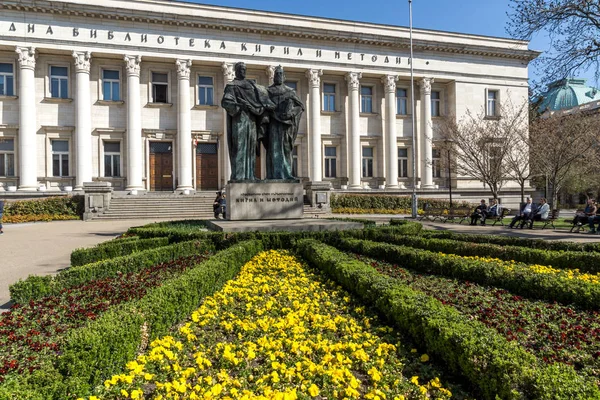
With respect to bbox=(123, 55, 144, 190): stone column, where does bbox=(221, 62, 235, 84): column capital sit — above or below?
above

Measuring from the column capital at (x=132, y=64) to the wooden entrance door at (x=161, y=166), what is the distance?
5.22m

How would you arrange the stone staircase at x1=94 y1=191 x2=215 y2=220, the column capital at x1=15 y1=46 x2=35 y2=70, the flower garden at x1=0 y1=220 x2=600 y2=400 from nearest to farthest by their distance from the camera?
1. the flower garden at x1=0 y1=220 x2=600 y2=400
2. the stone staircase at x1=94 y1=191 x2=215 y2=220
3. the column capital at x1=15 y1=46 x2=35 y2=70

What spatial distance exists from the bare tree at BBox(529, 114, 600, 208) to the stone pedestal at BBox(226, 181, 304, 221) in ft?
62.9

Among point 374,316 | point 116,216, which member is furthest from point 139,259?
point 116,216

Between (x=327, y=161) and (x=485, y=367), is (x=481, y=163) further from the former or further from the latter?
(x=485, y=367)

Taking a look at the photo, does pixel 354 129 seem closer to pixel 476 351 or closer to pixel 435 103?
pixel 435 103

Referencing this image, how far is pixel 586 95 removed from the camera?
59.7 meters

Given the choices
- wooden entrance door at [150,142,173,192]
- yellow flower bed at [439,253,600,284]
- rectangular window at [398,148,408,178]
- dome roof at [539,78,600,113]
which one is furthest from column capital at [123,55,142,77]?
dome roof at [539,78,600,113]

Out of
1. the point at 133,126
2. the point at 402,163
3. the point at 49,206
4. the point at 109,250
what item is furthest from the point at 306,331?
the point at 402,163

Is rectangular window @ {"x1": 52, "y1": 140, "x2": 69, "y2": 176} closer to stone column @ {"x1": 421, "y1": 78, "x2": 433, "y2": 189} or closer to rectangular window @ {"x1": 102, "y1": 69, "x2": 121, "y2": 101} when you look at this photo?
rectangular window @ {"x1": 102, "y1": 69, "x2": 121, "y2": 101}

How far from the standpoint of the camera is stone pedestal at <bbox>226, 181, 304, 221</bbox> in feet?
40.8

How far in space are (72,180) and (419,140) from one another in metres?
28.1

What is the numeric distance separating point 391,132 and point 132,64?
2087cm

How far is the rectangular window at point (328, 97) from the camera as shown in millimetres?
34969
